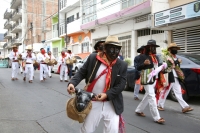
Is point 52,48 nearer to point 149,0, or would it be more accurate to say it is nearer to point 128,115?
point 149,0

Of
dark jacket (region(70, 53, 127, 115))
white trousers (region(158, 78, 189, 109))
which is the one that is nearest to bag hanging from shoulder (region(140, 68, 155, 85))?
white trousers (region(158, 78, 189, 109))

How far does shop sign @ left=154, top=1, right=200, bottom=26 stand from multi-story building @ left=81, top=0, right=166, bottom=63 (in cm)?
145

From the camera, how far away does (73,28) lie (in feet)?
96.6

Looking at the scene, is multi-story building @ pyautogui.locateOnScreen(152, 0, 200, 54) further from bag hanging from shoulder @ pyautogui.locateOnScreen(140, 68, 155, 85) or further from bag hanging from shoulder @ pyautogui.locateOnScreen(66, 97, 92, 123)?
bag hanging from shoulder @ pyautogui.locateOnScreen(66, 97, 92, 123)

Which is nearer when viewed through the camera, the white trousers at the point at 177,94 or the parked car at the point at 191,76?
the white trousers at the point at 177,94

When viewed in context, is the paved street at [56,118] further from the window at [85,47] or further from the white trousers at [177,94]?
the window at [85,47]

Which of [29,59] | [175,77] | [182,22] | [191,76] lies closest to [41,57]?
[29,59]

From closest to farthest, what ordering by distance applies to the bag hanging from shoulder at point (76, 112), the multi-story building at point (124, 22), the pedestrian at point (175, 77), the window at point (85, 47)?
1. the bag hanging from shoulder at point (76, 112)
2. the pedestrian at point (175, 77)
3. the multi-story building at point (124, 22)
4. the window at point (85, 47)

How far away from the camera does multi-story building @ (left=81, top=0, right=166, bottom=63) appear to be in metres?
17.3

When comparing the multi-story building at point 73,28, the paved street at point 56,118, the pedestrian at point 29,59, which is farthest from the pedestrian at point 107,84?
the multi-story building at point 73,28

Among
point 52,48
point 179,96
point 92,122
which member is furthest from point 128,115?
point 52,48

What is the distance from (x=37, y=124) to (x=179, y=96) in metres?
3.67

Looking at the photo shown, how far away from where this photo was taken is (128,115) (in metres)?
6.38

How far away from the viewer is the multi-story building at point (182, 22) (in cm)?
1232
